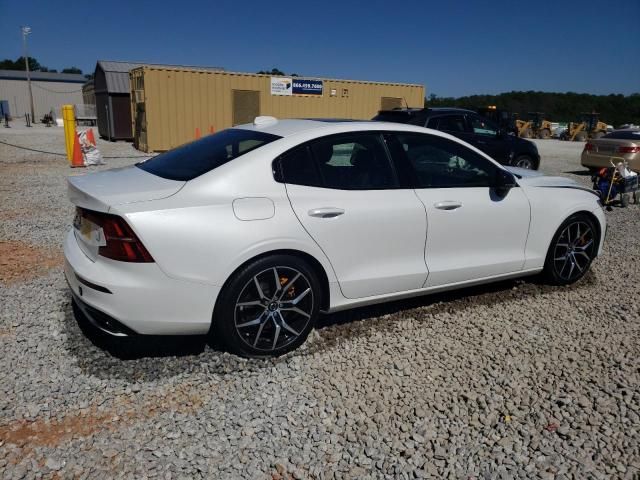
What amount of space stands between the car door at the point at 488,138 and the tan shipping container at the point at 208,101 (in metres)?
10.1

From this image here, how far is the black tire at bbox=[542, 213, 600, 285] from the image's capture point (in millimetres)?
4746

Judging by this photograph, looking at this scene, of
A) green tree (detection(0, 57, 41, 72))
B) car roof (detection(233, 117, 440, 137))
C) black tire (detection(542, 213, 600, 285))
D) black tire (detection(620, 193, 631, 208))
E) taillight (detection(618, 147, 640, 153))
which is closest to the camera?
car roof (detection(233, 117, 440, 137))

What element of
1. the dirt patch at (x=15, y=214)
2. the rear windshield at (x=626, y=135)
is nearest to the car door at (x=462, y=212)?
the dirt patch at (x=15, y=214)

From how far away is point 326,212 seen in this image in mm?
3396

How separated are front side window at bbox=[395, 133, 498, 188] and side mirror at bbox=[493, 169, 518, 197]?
5 cm

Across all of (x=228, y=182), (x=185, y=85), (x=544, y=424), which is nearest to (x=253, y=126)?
(x=228, y=182)

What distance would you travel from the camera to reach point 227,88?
1875 centimetres

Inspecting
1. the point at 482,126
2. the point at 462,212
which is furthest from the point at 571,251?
the point at 482,126

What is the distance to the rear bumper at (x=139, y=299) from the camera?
2.92m

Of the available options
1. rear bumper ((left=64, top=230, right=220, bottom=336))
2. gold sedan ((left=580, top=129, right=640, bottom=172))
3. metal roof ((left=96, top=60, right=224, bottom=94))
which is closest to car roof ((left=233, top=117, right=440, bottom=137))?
rear bumper ((left=64, top=230, right=220, bottom=336))

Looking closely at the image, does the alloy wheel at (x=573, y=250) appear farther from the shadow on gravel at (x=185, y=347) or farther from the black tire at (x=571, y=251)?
the shadow on gravel at (x=185, y=347)

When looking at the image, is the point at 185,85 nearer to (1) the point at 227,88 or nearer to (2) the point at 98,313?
(1) the point at 227,88

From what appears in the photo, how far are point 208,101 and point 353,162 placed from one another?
1597cm

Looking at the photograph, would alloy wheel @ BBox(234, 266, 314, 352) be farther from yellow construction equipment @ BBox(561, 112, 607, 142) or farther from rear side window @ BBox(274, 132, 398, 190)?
yellow construction equipment @ BBox(561, 112, 607, 142)
